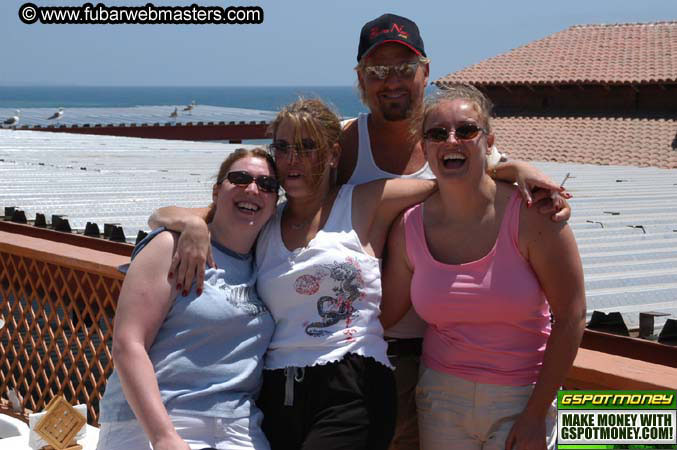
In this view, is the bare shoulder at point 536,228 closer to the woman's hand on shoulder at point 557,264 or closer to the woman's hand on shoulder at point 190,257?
the woman's hand on shoulder at point 557,264

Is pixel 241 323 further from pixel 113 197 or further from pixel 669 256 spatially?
pixel 113 197

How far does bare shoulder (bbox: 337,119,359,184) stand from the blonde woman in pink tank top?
1.62 ft

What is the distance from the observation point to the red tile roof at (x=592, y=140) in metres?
23.9

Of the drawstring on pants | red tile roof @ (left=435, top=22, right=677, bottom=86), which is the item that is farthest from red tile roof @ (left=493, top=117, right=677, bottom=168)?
the drawstring on pants

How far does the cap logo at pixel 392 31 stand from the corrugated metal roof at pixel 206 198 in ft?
2.55

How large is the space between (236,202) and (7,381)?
424 cm

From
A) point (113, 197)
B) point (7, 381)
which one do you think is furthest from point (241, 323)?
point (113, 197)

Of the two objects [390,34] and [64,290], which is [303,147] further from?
[64,290]

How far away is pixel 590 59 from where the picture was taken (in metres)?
30.0

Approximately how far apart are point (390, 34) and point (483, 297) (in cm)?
106

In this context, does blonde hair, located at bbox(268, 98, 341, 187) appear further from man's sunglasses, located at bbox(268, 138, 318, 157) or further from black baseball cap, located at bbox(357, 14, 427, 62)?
black baseball cap, located at bbox(357, 14, 427, 62)

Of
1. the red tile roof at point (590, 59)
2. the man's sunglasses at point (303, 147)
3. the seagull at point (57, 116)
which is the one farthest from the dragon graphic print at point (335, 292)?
the seagull at point (57, 116)

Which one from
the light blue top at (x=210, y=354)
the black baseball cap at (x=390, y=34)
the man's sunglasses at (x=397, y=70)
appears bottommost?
the light blue top at (x=210, y=354)

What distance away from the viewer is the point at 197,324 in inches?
117
